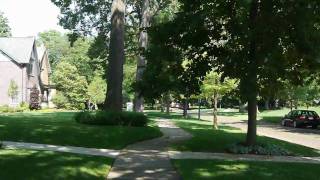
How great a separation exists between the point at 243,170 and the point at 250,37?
170 inches

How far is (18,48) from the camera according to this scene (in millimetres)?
58094

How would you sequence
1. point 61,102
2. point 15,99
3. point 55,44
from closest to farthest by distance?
point 15,99 < point 61,102 < point 55,44

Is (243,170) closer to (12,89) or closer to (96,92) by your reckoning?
(12,89)

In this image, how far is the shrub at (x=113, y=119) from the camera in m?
21.0

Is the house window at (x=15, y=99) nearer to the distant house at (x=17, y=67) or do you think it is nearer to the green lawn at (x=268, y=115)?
the distant house at (x=17, y=67)

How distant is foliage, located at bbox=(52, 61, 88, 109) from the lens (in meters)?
65.4

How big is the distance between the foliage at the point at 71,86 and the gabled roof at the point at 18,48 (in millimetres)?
8380

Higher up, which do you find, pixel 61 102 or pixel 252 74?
pixel 252 74

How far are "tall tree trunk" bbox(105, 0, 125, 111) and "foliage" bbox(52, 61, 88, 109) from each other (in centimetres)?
4144

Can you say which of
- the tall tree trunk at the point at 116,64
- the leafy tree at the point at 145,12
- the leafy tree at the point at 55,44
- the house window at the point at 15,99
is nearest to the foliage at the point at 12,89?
the house window at the point at 15,99

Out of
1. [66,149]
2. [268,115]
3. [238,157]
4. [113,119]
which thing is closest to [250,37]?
[238,157]

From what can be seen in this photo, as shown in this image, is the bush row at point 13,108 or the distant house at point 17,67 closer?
the bush row at point 13,108

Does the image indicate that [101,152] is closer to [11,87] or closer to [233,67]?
[233,67]

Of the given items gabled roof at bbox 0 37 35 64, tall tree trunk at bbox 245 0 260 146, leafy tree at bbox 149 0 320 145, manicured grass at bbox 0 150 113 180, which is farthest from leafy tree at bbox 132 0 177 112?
manicured grass at bbox 0 150 113 180
